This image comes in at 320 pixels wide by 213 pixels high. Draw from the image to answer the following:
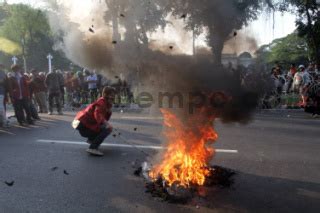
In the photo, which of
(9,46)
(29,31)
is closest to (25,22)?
(29,31)

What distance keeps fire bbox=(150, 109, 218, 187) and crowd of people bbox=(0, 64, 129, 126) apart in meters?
2.15

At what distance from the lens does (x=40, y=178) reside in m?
6.01

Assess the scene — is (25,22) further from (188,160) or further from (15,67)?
(188,160)

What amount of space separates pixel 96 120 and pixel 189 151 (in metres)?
2.53

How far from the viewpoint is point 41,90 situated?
14625mm

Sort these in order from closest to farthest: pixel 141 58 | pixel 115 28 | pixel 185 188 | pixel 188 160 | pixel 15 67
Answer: pixel 185 188 < pixel 188 160 < pixel 141 58 < pixel 115 28 < pixel 15 67

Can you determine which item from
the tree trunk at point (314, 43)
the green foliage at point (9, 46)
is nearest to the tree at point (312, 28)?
the tree trunk at point (314, 43)

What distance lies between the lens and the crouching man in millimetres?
7277

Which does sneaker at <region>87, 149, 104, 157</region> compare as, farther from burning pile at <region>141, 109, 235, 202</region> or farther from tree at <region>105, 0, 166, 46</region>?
tree at <region>105, 0, 166, 46</region>

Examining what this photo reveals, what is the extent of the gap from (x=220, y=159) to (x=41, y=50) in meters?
42.5

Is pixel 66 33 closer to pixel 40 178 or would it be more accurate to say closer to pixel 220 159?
pixel 40 178

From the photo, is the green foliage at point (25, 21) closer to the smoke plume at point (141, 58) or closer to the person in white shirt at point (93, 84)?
the person in white shirt at point (93, 84)

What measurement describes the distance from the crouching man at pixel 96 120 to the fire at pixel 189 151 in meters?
1.97

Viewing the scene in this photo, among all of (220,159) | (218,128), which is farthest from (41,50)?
(220,159)
